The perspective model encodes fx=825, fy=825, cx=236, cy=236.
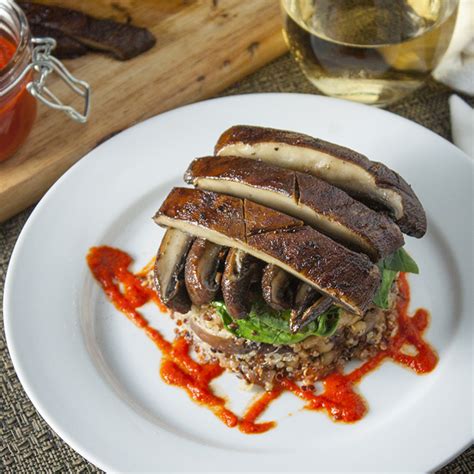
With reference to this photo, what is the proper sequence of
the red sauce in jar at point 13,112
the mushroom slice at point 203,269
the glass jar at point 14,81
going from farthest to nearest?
the red sauce in jar at point 13,112
the glass jar at point 14,81
the mushroom slice at point 203,269

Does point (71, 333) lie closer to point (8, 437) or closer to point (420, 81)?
point (8, 437)

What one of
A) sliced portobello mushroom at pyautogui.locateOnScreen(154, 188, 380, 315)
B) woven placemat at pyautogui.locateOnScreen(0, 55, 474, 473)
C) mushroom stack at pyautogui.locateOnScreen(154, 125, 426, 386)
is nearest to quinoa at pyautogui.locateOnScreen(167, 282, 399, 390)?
mushroom stack at pyautogui.locateOnScreen(154, 125, 426, 386)

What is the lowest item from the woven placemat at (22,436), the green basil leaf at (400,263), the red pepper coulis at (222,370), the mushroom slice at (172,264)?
the woven placemat at (22,436)

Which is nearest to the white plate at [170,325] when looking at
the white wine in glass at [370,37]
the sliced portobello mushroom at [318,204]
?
the white wine in glass at [370,37]

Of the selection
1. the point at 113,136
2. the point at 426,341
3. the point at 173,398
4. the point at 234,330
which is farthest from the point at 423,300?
the point at 113,136

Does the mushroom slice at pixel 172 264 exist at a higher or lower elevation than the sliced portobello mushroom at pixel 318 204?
lower

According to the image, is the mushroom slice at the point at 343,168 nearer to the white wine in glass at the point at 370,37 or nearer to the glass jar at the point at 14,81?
the white wine in glass at the point at 370,37
